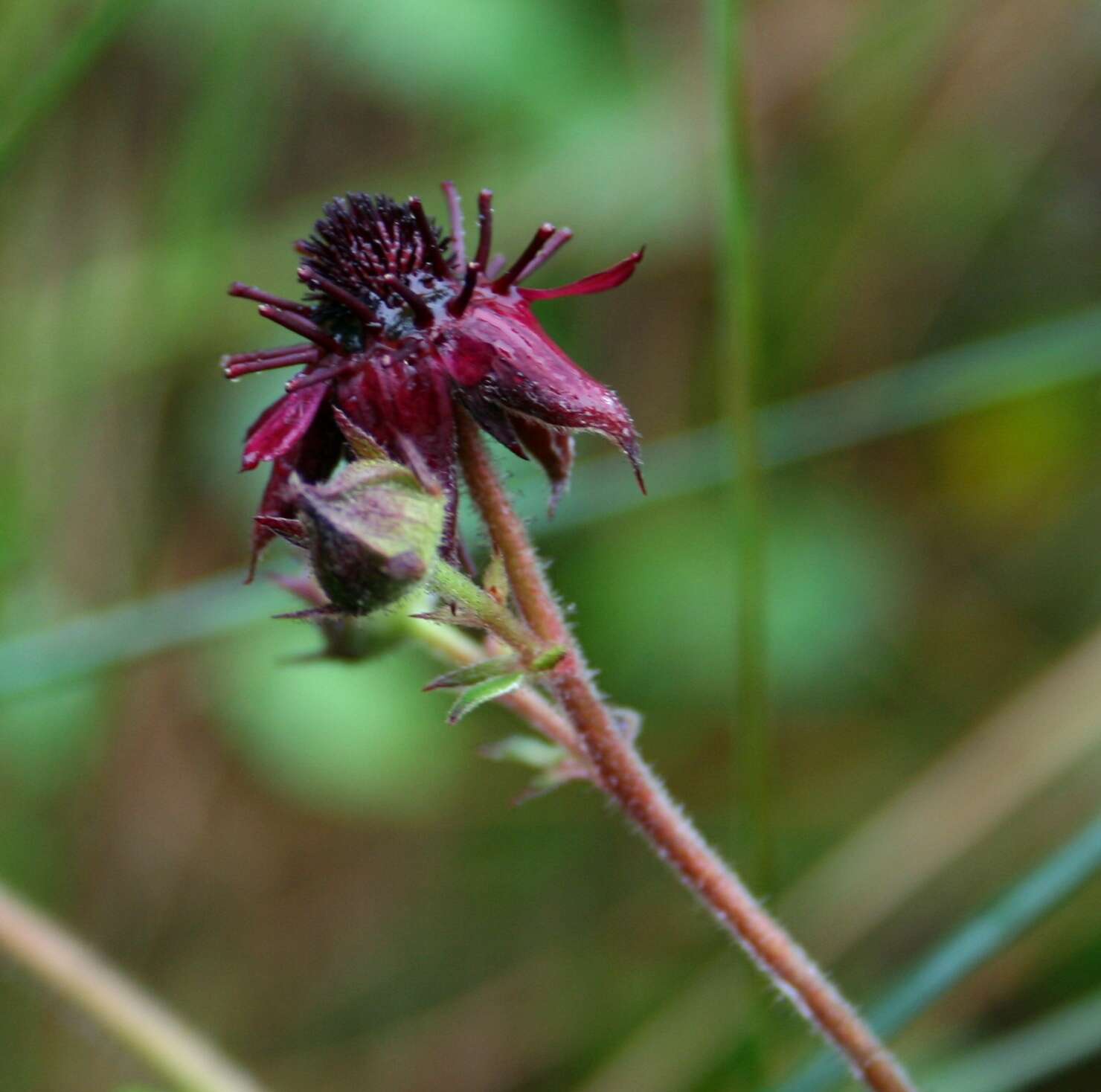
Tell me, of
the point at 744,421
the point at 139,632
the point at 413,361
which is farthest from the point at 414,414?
the point at 139,632

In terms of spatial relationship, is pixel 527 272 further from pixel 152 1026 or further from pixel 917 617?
pixel 917 617

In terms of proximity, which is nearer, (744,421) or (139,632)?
(744,421)

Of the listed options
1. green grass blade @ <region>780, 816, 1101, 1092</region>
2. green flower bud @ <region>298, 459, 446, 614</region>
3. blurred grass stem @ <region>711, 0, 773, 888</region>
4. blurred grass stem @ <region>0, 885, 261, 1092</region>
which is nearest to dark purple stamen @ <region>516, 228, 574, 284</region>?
green flower bud @ <region>298, 459, 446, 614</region>

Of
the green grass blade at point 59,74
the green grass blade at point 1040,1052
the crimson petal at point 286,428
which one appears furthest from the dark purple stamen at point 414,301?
the green grass blade at point 1040,1052

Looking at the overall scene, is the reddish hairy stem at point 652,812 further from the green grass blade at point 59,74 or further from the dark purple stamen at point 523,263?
the green grass blade at point 59,74

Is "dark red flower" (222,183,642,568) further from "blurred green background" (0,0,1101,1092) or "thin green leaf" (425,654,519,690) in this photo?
"blurred green background" (0,0,1101,1092)

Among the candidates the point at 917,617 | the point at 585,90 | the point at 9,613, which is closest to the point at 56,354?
the point at 9,613

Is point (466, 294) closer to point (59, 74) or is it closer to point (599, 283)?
point (599, 283)
